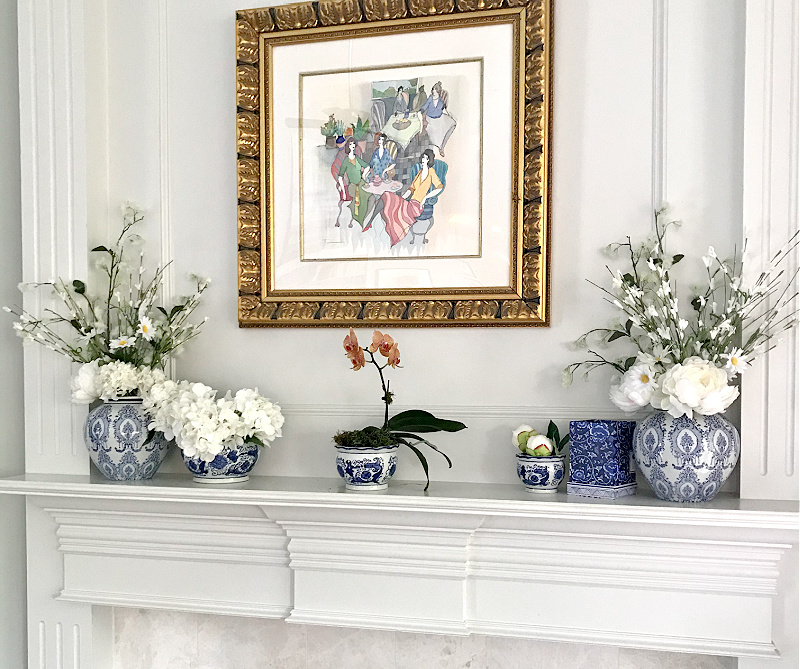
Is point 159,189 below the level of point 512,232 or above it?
above

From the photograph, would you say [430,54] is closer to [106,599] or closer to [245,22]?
[245,22]

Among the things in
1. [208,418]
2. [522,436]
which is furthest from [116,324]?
[522,436]

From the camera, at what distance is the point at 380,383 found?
2113mm

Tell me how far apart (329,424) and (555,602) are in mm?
713

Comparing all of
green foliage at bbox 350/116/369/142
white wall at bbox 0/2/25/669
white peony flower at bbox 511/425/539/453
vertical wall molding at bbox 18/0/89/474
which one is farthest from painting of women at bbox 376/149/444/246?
white wall at bbox 0/2/25/669

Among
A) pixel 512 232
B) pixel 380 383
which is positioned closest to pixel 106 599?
pixel 380 383

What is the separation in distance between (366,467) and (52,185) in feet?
3.81

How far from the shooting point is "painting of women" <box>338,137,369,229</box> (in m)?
2.09

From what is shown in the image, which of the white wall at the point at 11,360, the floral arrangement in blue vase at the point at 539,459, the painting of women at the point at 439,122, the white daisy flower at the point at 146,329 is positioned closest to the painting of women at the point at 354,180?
the painting of women at the point at 439,122

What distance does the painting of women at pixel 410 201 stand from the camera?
6.70ft

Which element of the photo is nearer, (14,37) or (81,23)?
(81,23)

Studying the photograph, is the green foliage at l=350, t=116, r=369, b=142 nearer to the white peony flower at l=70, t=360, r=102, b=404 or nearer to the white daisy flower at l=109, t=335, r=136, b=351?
the white daisy flower at l=109, t=335, r=136, b=351

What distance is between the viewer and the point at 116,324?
2293 millimetres

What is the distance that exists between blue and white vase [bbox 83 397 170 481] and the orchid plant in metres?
0.51
